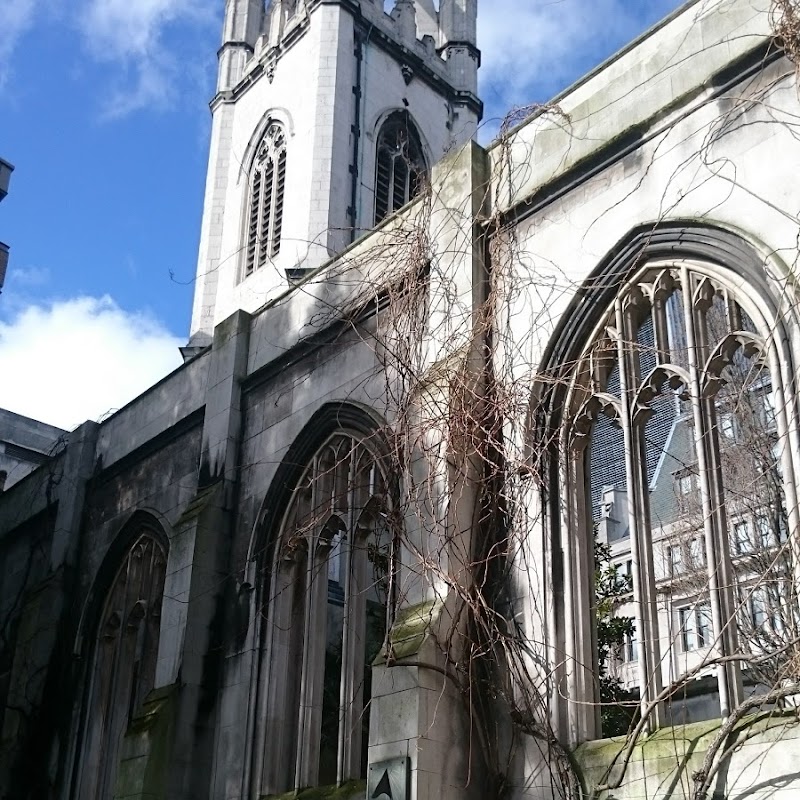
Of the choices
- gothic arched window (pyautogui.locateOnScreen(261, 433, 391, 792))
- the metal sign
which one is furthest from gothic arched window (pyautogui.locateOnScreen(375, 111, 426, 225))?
the metal sign

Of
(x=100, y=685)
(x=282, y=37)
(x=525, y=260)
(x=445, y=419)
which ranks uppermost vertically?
(x=282, y=37)

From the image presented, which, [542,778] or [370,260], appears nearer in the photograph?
[542,778]

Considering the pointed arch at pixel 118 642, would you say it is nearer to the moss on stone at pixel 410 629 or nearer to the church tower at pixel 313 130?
the moss on stone at pixel 410 629

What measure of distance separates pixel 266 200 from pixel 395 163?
3339 mm

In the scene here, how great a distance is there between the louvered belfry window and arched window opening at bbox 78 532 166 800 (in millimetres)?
15193

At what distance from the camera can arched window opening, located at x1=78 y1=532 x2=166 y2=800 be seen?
13359mm

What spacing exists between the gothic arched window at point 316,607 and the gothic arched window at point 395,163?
17.6m

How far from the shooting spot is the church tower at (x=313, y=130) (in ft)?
91.0

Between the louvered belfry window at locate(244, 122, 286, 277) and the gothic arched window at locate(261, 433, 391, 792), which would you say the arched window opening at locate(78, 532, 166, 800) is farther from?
the louvered belfry window at locate(244, 122, 286, 277)

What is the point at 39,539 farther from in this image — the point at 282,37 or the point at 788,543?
the point at 282,37

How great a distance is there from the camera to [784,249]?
26.1 ft

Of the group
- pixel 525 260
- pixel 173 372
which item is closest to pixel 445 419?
pixel 525 260

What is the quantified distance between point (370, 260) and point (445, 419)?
2.78 meters

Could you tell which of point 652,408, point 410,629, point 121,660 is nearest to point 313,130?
point 121,660
